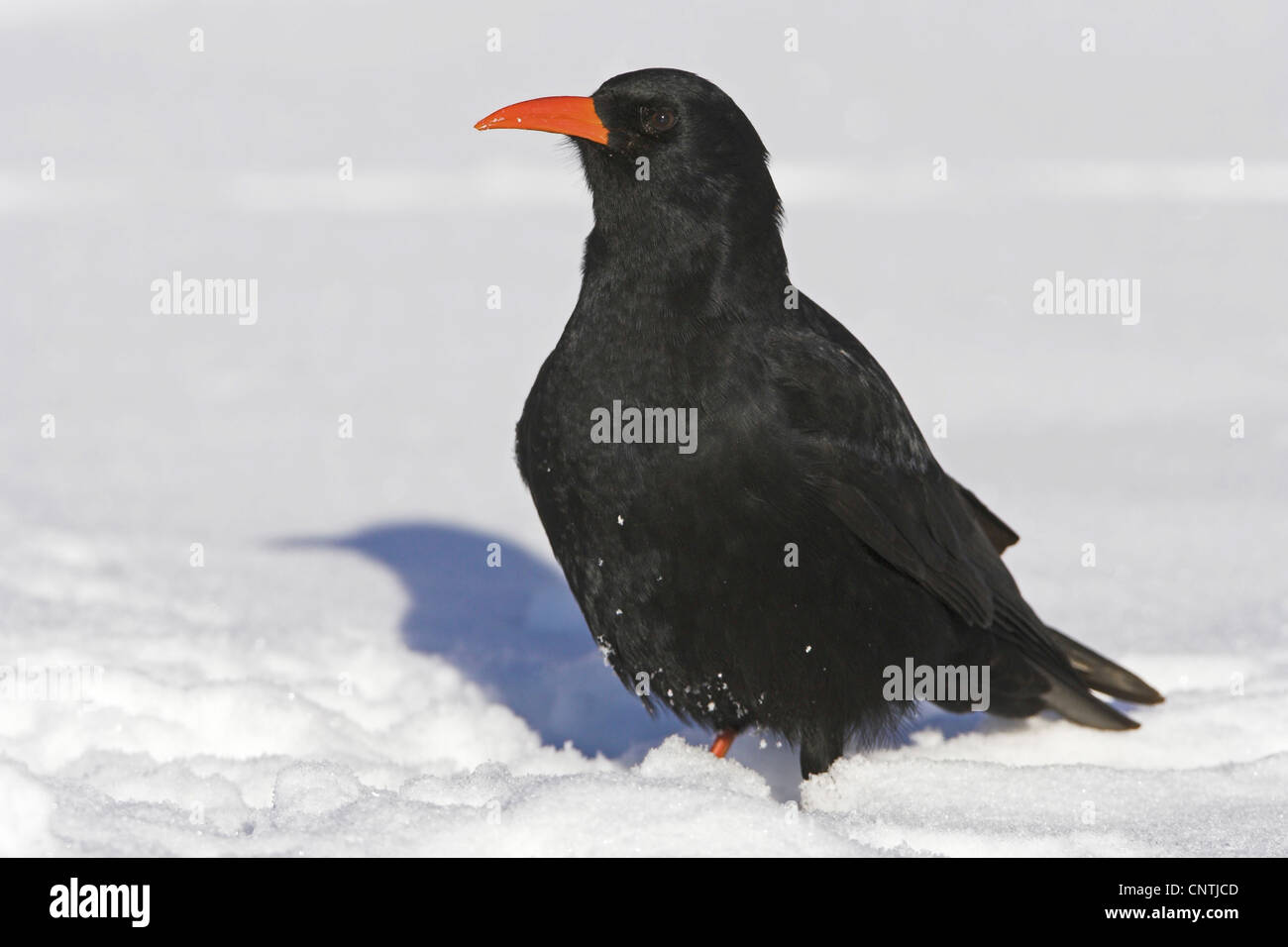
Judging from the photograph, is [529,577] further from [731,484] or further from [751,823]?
[751,823]

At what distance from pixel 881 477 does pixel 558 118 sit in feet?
5.17

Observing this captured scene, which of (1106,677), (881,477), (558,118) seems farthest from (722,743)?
(558,118)

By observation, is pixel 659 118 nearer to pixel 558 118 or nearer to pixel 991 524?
pixel 558 118

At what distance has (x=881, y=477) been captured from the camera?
471 cm

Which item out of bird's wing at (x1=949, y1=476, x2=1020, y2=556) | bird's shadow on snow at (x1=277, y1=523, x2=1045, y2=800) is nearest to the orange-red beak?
bird's wing at (x1=949, y1=476, x2=1020, y2=556)

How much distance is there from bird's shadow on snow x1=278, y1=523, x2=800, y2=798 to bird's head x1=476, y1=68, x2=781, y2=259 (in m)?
1.84

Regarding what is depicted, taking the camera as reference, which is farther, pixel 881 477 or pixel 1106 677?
pixel 1106 677

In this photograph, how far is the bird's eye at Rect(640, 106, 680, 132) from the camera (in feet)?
15.0

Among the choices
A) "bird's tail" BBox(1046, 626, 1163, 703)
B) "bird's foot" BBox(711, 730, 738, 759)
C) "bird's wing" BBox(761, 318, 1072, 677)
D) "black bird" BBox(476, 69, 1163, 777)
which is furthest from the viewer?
"bird's tail" BBox(1046, 626, 1163, 703)

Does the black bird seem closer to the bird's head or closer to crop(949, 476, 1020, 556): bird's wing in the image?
the bird's head

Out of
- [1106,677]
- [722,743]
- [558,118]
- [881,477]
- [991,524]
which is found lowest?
[722,743]

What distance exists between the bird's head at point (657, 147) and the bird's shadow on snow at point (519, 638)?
6.04 feet

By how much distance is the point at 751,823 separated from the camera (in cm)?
360

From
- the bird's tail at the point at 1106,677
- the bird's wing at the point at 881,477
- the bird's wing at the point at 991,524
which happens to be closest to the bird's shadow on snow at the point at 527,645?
the bird's tail at the point at 1106,677
